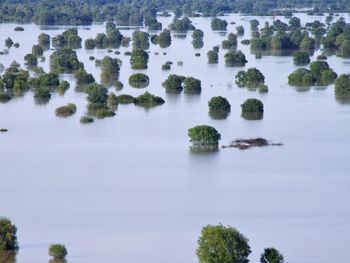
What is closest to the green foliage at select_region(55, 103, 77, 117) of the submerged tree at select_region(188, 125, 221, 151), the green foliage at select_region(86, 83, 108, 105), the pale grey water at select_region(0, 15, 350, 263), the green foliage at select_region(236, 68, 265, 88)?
the pale grey water at select_region(0, 15, 350, 263)

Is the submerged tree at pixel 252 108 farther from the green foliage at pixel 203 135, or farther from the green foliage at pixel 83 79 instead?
the green foliage at pixel 83 79

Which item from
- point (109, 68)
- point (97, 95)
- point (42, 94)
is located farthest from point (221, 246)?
point (109, 68)

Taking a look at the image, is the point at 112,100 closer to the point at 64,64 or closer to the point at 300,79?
the point at 300,79

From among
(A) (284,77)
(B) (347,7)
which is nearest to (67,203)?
(A) (284,77)

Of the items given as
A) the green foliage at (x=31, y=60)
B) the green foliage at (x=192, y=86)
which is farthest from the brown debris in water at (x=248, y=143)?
the green foliage at (x=31, y=60)

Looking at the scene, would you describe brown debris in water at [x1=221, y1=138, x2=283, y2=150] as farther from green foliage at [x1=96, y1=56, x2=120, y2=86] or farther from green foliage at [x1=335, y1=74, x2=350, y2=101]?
green foliage at [x1=96, y1=56, x2=120, y2=86]

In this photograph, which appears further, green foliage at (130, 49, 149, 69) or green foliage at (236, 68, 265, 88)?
green foliage at (130, 49, 149, 69)
